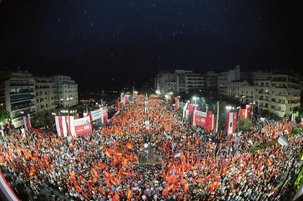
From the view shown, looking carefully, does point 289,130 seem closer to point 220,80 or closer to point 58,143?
point 58,143

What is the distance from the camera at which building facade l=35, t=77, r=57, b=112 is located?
139ft

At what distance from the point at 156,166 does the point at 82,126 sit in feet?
22.1

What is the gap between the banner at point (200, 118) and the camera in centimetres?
1834

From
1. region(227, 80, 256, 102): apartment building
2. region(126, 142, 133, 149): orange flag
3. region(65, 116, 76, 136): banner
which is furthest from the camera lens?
region(227, 80, 256, 102): apartment building

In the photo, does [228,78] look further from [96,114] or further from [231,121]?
[96,114]

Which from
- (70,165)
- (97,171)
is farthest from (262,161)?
(70,165)

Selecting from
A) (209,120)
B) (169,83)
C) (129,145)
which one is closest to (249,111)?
(209,120)

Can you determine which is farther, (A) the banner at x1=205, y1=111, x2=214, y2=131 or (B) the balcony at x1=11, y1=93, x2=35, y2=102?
(B) the balcony at x1=11, y1=93, x2=35, y2=102

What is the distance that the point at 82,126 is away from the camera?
16.5 m

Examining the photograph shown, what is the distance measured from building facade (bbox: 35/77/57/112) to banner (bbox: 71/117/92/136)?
1083 inches

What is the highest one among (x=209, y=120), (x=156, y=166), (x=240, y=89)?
(x=240, y=89)

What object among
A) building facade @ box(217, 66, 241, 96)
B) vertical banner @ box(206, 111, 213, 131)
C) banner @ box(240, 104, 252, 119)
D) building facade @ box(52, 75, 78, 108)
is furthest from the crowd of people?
building facade @ box(217, 66, 241, 96)

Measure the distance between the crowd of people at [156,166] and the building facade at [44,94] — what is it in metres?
26.3

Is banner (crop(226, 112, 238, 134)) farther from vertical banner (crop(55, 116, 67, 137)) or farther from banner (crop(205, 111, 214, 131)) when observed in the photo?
vertical banner (crop(55, 116, 67, 137))
